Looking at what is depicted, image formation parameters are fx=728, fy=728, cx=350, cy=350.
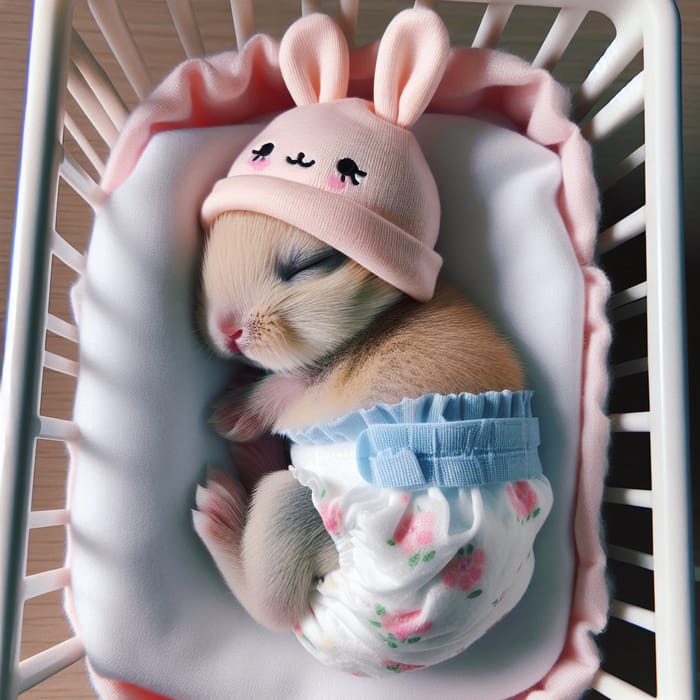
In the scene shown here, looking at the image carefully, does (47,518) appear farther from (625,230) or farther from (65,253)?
(625,230)

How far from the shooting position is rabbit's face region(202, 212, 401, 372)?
77cm

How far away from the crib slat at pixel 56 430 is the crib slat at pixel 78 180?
0.81 ft

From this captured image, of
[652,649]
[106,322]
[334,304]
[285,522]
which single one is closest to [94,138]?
[106,322]

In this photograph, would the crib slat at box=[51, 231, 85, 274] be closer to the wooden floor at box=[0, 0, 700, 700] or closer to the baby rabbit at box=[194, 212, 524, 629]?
the baby rabbit at box=[194, 212, 524, 629]

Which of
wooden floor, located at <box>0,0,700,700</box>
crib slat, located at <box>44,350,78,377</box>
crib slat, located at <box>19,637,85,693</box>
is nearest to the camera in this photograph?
crib slat, located at <box>19,637,85,693</box>

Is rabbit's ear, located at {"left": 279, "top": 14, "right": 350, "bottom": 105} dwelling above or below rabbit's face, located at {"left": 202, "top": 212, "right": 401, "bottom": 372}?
above

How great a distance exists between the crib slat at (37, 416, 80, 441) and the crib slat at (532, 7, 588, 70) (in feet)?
2.27

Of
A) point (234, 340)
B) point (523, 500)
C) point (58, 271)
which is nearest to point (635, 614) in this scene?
point (523, 500)

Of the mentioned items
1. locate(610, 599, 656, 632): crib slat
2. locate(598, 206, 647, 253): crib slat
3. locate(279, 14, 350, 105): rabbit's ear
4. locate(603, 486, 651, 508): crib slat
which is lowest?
locate(610, 599, 656, 632): crib slat

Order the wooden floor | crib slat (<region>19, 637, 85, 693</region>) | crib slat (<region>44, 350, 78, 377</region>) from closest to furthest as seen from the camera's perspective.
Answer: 1. crib slat (<region>19, 637, 85, 693</region>)
2. crib slat (<region>44, 350, 78, 377</region>)
3. the wooden floor

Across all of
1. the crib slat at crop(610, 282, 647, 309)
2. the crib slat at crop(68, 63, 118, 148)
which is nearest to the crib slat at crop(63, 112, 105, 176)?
the crib slat at crop(68, 63, 118, 148)

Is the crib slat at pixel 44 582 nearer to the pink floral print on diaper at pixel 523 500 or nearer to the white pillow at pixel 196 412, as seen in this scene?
the white pillow at pixel 196 412

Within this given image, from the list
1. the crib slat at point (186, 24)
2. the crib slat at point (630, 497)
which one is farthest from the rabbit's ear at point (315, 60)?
the crib slat at point (630, 497)

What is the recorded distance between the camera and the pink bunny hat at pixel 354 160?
0.74m
